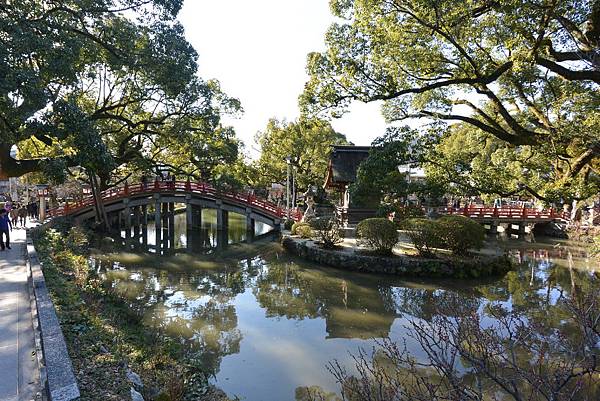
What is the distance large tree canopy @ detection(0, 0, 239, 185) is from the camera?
30.0ft

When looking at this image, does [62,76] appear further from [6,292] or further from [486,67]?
[486,67]

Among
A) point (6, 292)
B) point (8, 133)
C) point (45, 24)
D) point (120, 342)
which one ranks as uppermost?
point (45, 24)

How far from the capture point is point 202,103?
814 inches

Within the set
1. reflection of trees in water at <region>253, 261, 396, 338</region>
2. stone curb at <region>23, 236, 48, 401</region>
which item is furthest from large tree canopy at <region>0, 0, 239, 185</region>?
reflection of trees in water at <region>253, 261, 396, 338</region>

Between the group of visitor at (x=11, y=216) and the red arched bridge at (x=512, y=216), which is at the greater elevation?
the group of visitor at (x=11, y=216)

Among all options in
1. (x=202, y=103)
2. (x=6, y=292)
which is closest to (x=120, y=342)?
(x=6, y=292)

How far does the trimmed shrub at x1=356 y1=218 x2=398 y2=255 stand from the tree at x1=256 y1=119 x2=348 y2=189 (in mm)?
17878

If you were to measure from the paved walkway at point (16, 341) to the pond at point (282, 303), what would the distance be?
2837 millimetres

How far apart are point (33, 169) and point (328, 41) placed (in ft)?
31.7

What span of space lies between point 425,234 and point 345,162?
10705mm

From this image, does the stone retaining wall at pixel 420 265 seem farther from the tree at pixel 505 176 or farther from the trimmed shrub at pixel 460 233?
the tree at pixel 505 176

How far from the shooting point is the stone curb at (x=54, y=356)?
3877 millimetres

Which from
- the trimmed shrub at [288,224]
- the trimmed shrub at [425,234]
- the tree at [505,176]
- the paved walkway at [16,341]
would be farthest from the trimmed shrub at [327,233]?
the paved walkway at [16,341]

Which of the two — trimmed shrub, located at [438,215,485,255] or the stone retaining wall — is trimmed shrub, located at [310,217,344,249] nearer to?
the stone retaining wall
